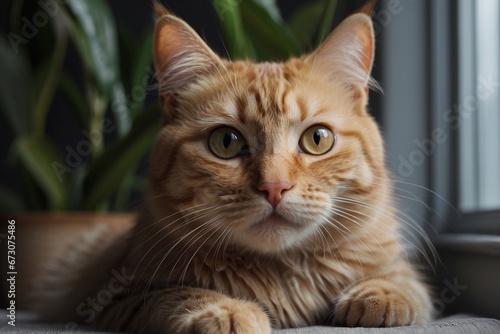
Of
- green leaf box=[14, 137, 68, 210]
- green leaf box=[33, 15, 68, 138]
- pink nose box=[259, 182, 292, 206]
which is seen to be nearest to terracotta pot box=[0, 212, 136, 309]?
green leaf box=[14, 137, 68, 210]

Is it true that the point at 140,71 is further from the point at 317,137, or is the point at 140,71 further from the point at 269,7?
the point at 317,137

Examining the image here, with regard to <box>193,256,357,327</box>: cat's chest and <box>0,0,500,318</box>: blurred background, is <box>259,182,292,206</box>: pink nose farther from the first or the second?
<box>0,0,500,318</box>: blurred background

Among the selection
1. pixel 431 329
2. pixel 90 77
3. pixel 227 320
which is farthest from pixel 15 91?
pixel 431 329

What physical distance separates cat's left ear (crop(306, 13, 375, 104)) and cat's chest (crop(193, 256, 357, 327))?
40 cm

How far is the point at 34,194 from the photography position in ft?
6.39

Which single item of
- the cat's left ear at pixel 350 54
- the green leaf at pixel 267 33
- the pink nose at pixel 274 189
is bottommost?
the pink nose at pixel 274 189

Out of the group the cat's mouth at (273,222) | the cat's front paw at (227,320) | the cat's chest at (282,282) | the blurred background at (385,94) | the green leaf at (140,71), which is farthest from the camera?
the green leaf at (140,71)

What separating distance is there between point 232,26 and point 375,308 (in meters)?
0.89

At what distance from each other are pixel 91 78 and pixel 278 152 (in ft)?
3.55

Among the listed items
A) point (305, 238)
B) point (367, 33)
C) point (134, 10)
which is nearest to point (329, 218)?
point (305, 238)

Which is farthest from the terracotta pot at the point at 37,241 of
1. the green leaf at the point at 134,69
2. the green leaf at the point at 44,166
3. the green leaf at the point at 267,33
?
the green leaf at the point at 267,33

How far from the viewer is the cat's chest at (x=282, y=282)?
1.12 metres

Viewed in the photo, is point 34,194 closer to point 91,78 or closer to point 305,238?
point 91,78

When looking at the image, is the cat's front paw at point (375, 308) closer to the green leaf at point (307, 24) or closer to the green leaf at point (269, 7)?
the green leaf at point (269, 7)
